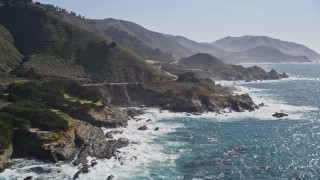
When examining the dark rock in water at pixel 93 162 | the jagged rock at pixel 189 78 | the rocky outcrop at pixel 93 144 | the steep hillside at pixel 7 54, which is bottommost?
the dark rock in water at pixel 93 162

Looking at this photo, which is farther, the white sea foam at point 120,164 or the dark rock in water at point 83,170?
the white sea foam at point 120,164

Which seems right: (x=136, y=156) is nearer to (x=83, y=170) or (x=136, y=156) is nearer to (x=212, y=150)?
(x=83, y=170)

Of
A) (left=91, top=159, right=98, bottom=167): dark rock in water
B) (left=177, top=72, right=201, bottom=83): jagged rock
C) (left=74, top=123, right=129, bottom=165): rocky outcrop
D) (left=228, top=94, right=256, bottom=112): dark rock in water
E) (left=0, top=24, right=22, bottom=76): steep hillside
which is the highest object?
(left=0, top=24, right=22, bottom=76): steep hillside

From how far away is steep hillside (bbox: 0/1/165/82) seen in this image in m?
136

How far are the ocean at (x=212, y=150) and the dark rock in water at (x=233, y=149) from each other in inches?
7.5

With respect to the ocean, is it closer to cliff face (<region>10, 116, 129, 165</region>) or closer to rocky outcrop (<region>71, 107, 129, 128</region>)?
cliff face (<region>10, 116, 129, 165</region>)

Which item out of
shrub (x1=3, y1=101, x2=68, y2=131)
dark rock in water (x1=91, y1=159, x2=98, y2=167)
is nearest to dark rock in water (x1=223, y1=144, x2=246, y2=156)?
dark rock in water (x1=91, y1=159, x2=98, y2=167)

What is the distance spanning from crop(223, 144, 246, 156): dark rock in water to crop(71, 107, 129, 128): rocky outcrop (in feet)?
95.1

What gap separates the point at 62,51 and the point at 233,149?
3764 inches

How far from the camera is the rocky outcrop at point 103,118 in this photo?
297 feet

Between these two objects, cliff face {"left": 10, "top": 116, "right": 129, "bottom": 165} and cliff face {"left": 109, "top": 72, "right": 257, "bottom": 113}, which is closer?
cliff face {"left": 10, "top": 116, "right": 129, "bottom": 165}

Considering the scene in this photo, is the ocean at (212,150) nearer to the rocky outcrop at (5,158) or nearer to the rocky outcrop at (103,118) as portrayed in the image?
the rocky outcrop at (5,158)

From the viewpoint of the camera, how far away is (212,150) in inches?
2911

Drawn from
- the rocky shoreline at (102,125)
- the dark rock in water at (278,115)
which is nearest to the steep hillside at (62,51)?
the rocky shoreline at (102,125)
